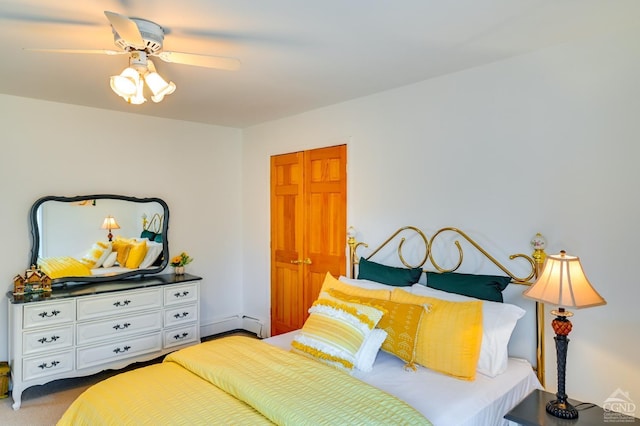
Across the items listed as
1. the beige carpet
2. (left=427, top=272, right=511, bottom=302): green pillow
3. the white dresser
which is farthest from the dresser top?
(left=427, top=272, right=511, bottom=302): green pillow

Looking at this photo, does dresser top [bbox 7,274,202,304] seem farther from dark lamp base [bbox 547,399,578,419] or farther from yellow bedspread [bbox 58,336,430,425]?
dark lamp base [bbox 547,399,578,419]

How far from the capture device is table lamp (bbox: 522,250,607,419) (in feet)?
6.07

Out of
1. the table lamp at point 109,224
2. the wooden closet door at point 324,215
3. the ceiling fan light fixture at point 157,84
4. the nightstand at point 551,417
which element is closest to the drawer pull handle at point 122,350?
the table lamp at point 109,224

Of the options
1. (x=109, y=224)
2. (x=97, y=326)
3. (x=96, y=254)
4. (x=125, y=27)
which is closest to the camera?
(x=125, y=27)

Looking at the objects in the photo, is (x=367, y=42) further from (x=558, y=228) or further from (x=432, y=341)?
(x=432, y=341)

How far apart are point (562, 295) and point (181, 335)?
3.39m

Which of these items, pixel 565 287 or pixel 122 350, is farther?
pixel 122 350

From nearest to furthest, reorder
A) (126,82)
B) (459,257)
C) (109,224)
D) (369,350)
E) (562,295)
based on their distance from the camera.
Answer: (562,295) → (126,82) → (369,350) → (459,257) → (109,224)

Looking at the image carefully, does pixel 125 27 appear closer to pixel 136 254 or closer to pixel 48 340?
pixel 48 340

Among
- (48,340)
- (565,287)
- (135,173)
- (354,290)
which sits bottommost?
(48,340)

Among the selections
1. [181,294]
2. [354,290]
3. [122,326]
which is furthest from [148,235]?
[354,290]

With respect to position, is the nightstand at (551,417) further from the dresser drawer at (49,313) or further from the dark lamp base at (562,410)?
the dresser drawer at (49,313)

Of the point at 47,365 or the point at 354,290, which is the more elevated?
the point at 354,290

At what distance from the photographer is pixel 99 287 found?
11.9ft
